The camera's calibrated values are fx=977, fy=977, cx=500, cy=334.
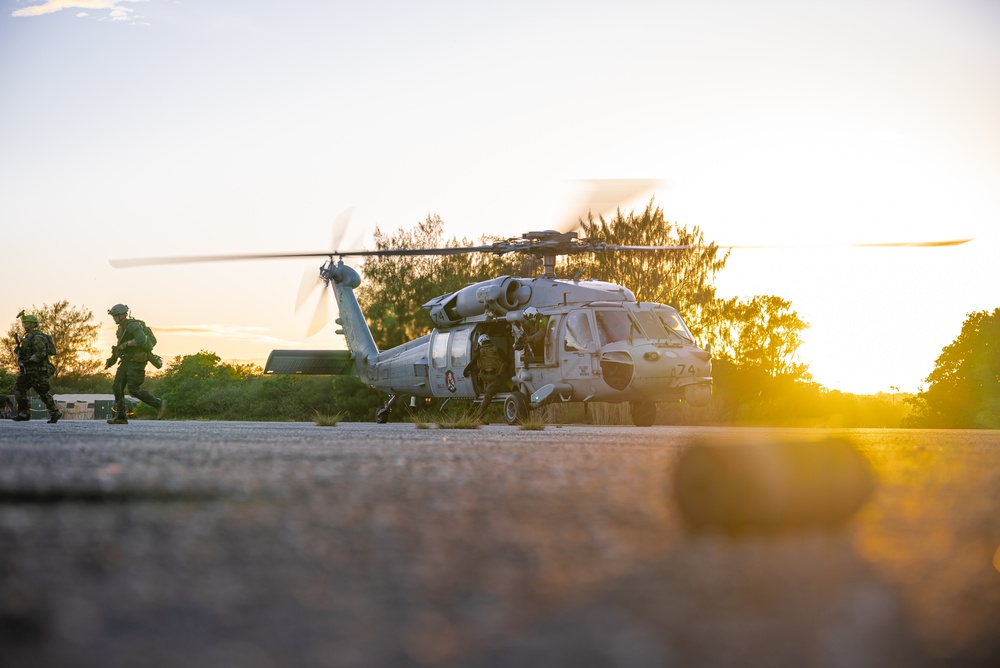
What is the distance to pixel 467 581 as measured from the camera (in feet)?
4.77

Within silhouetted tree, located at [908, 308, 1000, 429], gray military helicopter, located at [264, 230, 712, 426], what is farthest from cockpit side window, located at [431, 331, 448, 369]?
silhouetted tree, located at [908, 308, 1000, 429]

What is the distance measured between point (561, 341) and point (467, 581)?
44.9ft

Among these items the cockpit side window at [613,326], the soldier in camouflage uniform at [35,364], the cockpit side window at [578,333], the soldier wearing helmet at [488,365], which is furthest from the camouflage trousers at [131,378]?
the cockpit side window at [613,326]

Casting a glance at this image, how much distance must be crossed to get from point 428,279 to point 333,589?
31389mm

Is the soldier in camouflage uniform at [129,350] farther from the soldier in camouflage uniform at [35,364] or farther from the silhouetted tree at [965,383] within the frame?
the silhouetted tree at [965,383]

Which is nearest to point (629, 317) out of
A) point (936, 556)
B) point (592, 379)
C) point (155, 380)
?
point (592, 379)

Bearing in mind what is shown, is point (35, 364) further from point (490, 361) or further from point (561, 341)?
point (561, 341)

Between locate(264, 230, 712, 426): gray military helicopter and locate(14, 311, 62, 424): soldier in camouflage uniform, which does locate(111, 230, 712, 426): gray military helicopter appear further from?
locate(14, 311, 62, 424): soldier in camouflage uniform

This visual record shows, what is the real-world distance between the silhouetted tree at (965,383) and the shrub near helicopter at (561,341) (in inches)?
850

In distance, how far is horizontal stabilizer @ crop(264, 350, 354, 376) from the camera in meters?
21.9

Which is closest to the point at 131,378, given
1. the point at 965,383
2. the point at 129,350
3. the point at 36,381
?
the point at 129,350

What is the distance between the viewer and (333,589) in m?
1.39

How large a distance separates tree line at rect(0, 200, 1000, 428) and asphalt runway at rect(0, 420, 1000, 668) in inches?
772

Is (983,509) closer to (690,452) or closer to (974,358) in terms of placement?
(690,452)
